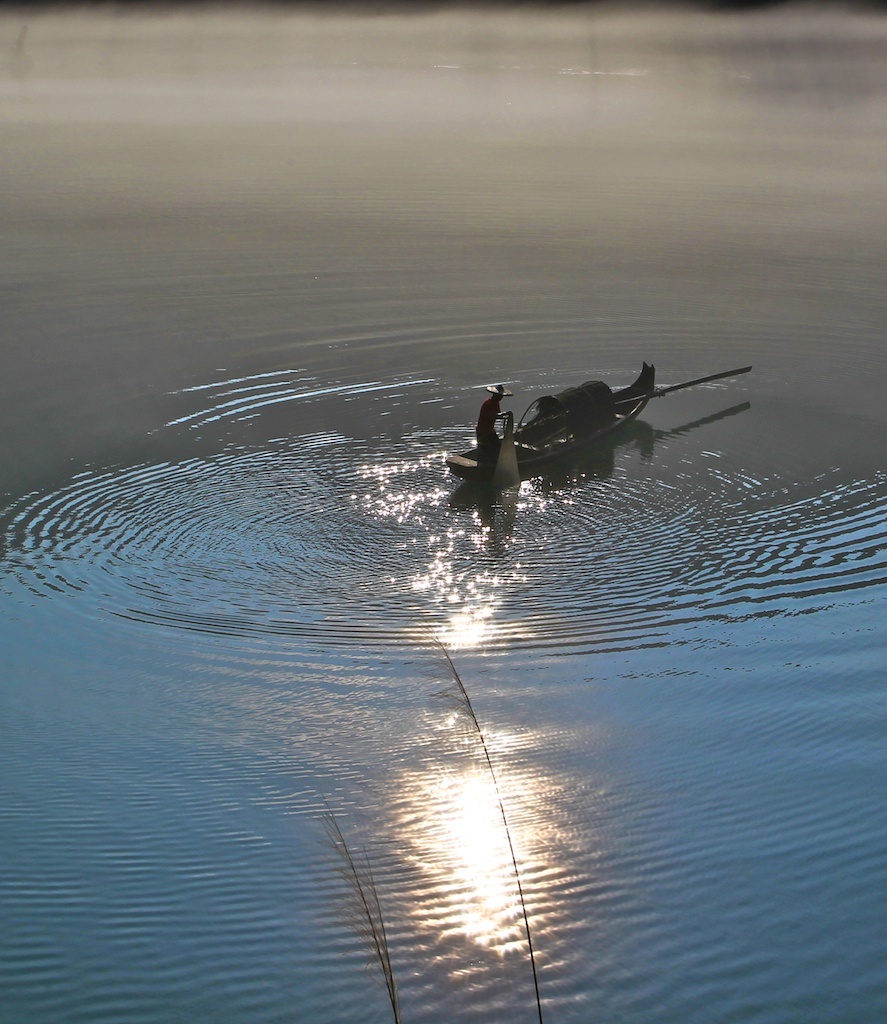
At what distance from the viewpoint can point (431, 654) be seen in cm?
1034

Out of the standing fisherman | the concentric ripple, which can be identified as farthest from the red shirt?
the concentric ripple

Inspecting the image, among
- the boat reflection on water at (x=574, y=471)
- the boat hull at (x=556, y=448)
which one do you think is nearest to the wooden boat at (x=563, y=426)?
the boat hull at (x=556, y=448)

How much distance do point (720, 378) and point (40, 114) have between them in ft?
269

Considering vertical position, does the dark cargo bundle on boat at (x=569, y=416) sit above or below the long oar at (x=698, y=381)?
below

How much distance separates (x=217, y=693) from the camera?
30.8 ft

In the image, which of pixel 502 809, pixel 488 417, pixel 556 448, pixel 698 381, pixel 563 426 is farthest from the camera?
pixel 698 381

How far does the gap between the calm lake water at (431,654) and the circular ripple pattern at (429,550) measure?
0.05 m

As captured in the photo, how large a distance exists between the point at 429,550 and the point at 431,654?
2413 millimetres

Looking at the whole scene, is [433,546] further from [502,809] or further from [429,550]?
[502,809]

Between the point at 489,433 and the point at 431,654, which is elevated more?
the point at 489,433

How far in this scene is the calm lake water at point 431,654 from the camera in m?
6.38

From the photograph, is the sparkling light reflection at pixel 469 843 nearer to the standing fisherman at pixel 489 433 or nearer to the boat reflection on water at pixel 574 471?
the boat reflection on water at pixel 574 471

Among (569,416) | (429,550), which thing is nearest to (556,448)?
(569,416)

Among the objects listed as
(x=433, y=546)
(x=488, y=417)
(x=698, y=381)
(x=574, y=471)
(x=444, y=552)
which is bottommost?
(x=444, y=552)
